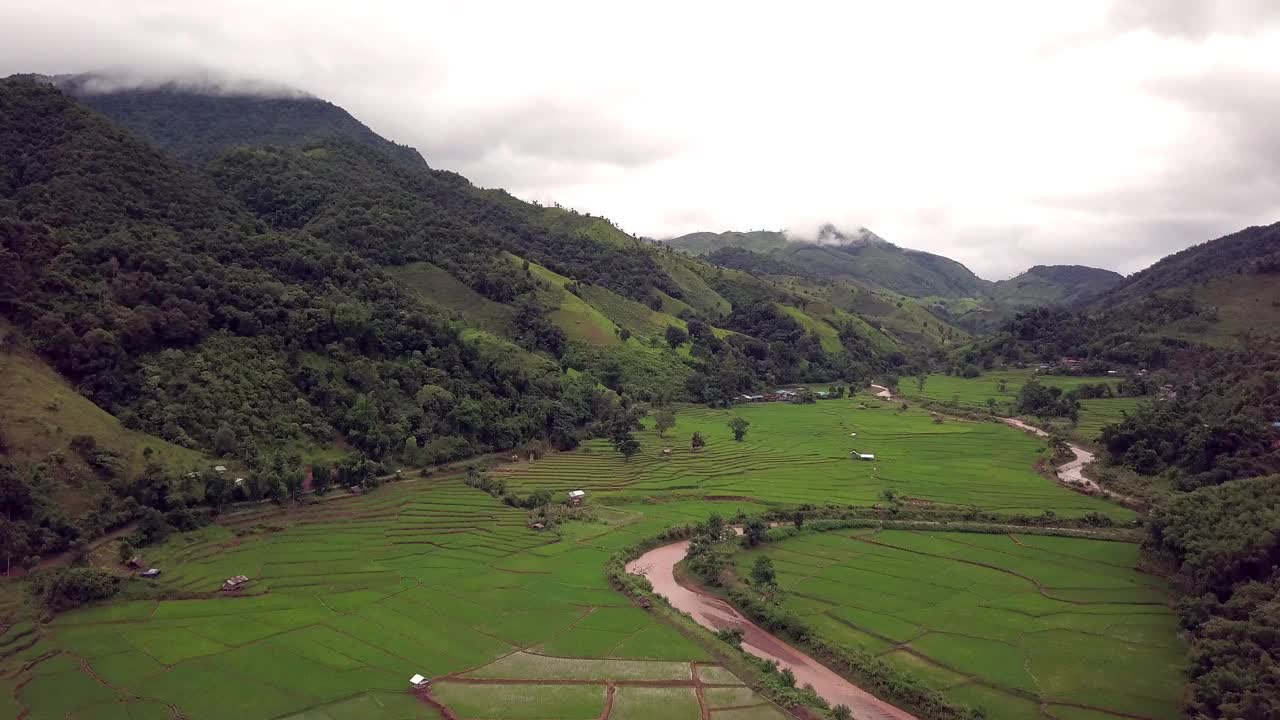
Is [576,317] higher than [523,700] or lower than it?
higher

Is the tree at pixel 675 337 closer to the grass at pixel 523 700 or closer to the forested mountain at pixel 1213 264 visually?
the grass at pixel 523 700

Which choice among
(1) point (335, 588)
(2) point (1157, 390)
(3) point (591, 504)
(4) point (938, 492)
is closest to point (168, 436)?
(1) point (335, 588)

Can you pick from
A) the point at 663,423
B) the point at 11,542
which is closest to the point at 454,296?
the point at 663,423

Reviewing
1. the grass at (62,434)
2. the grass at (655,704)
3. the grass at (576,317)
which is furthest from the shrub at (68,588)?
the grass at (576,317)

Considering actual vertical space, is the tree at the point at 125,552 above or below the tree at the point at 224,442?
below

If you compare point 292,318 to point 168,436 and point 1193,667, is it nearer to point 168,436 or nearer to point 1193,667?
point 168,436

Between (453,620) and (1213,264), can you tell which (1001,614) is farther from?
(1213,264)
